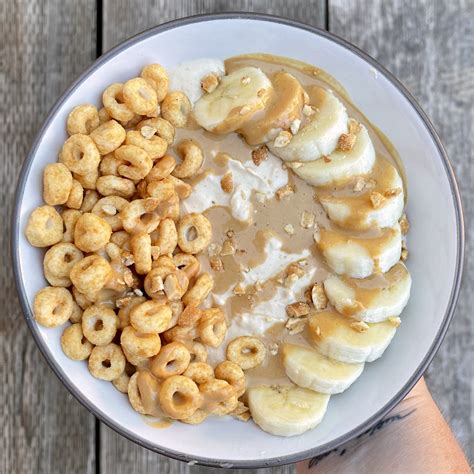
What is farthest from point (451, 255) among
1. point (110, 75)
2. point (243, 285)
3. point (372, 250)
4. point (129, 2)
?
point (129, 2)

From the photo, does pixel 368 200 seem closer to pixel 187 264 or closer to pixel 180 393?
pixel 187 264

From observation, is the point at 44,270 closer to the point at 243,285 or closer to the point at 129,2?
the point at 243,285

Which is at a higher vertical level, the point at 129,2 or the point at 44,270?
the point at 129,2

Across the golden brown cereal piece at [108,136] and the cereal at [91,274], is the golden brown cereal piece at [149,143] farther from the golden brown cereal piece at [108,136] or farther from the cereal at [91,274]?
the cereal at [91,274]

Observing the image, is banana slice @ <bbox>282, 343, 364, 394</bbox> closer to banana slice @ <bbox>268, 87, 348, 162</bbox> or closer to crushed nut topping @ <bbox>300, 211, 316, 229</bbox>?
crushed nut topping @ <bbox>300, 211, 316, 229</bbox>

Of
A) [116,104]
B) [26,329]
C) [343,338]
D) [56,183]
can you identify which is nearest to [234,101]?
[116,104]

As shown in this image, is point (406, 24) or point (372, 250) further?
point (406, 24)

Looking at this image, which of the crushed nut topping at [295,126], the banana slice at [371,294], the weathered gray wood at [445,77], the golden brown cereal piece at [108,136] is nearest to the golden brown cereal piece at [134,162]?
the golden brown cereal piece at [108,136]
